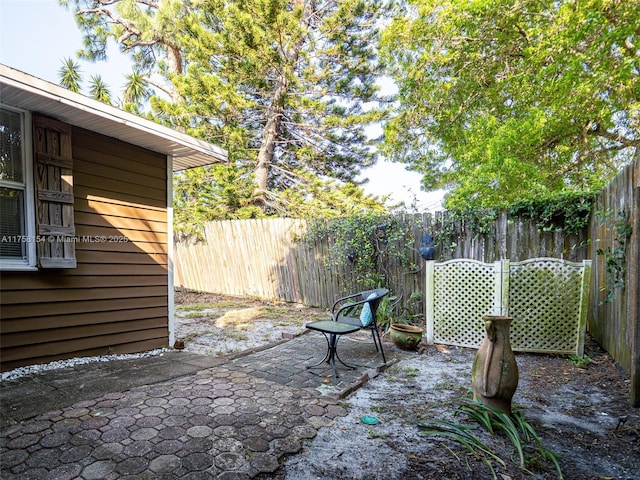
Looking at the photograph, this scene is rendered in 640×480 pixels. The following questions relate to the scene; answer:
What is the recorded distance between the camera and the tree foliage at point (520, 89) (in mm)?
4828

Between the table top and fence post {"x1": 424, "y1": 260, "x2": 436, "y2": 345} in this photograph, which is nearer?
the table top

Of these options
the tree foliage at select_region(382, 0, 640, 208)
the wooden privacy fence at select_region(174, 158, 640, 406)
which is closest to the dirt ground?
the wooden privacy fence at select_region(174, 158, 640, 406)

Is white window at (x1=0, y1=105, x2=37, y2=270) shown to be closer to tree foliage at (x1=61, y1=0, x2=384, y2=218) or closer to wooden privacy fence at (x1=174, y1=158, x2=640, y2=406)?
wooden privacy fence at (x1=174, y1=158, x2=640, y2=406)

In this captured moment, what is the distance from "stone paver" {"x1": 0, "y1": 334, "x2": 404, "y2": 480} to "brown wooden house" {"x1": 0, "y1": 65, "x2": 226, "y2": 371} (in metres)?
0.57

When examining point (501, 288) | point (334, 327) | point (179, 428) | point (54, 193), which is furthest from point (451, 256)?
point (54, 193)

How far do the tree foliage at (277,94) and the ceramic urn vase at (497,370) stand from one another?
6.57m

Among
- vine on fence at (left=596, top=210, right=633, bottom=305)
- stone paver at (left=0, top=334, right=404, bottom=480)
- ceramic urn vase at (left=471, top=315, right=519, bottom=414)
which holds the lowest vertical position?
stone paver at (left=0, top=334, right=404, bottom=480)

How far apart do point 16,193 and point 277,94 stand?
7063 mm

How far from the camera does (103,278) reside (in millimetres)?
3295

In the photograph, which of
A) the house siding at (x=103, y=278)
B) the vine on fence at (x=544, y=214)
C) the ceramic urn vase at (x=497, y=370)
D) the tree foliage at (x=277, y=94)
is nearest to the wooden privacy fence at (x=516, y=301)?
the vine on fence at (x=544, y=214)

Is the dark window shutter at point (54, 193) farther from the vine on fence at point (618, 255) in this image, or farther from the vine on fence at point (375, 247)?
the vine on fence at point (618, 255)

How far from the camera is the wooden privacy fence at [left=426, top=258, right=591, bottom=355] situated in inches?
142

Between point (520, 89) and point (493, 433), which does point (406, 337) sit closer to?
point (493, 433)

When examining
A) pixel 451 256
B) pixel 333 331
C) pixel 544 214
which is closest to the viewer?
pixel 333 331
